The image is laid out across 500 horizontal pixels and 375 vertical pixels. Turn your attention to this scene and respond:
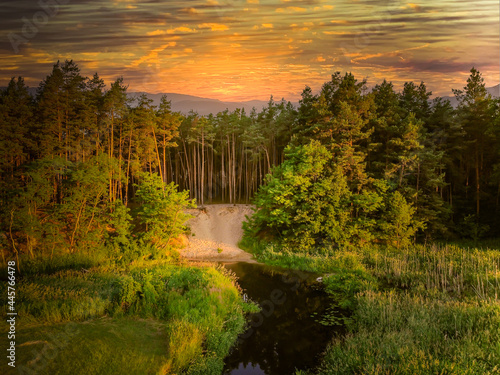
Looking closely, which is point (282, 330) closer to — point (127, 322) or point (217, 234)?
point (127, 322)

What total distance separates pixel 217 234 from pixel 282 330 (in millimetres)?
26385

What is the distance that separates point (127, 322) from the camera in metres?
14.5

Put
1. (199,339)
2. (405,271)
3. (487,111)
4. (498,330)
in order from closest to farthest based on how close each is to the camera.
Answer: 1. (498,330)
2. (199,339)
3. (405,271)
4. (487,111)

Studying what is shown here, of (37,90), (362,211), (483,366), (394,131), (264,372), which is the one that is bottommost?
(264,372)

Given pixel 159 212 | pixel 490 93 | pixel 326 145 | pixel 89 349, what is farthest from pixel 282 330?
pixel 490 93

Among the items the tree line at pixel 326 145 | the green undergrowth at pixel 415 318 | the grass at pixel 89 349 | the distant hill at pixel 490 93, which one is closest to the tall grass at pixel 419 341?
the green undergrowth at pixel 415 318

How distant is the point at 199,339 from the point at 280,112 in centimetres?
4885

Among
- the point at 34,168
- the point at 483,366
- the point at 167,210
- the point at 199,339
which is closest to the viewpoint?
the point at 483,366

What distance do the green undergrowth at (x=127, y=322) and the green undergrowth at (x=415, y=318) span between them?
4.97 m

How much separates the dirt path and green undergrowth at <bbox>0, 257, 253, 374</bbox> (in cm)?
1253

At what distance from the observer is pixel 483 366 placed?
10.0m

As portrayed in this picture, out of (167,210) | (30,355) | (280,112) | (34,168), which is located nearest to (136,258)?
(167,210)

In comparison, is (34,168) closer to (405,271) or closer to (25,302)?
(25,302)

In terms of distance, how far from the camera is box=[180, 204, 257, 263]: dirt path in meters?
34.2
